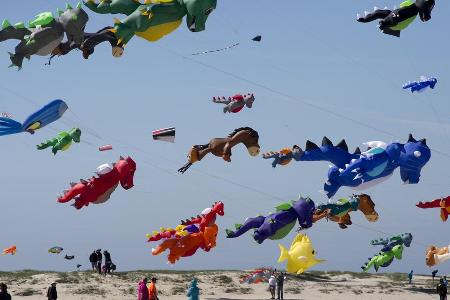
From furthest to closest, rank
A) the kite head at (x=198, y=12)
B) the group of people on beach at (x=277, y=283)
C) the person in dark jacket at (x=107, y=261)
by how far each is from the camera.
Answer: the person in dark jacket at (x=107, y=261) < the group of people on beach at (x=277, y=283) < the kite head at (x=198, y=12)

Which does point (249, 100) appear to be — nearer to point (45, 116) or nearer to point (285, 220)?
point (285, 220)

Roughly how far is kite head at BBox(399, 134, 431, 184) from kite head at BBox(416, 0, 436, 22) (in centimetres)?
428

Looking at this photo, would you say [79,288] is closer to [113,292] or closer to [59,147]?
[113,292]

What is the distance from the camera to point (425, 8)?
77.5 feet

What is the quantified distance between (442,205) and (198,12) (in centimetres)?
1121

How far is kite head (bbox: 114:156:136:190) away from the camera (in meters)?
26.4

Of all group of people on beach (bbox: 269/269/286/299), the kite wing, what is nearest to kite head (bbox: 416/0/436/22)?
the kite wing

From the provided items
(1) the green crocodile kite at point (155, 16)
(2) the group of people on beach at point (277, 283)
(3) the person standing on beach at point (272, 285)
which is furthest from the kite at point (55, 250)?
(1) the green crocodile kite at point (155, 16)

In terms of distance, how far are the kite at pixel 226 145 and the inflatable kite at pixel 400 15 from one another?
5.13m

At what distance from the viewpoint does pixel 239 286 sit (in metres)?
42.4

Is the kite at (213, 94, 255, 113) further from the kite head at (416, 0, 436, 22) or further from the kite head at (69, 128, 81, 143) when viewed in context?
the kite head at (416, 0, 436, 22)

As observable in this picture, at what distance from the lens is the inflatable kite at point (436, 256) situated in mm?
30109

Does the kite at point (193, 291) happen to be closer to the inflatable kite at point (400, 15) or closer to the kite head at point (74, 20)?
the kite head at point (74, 20)

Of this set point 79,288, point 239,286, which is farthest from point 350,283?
point 79,288
